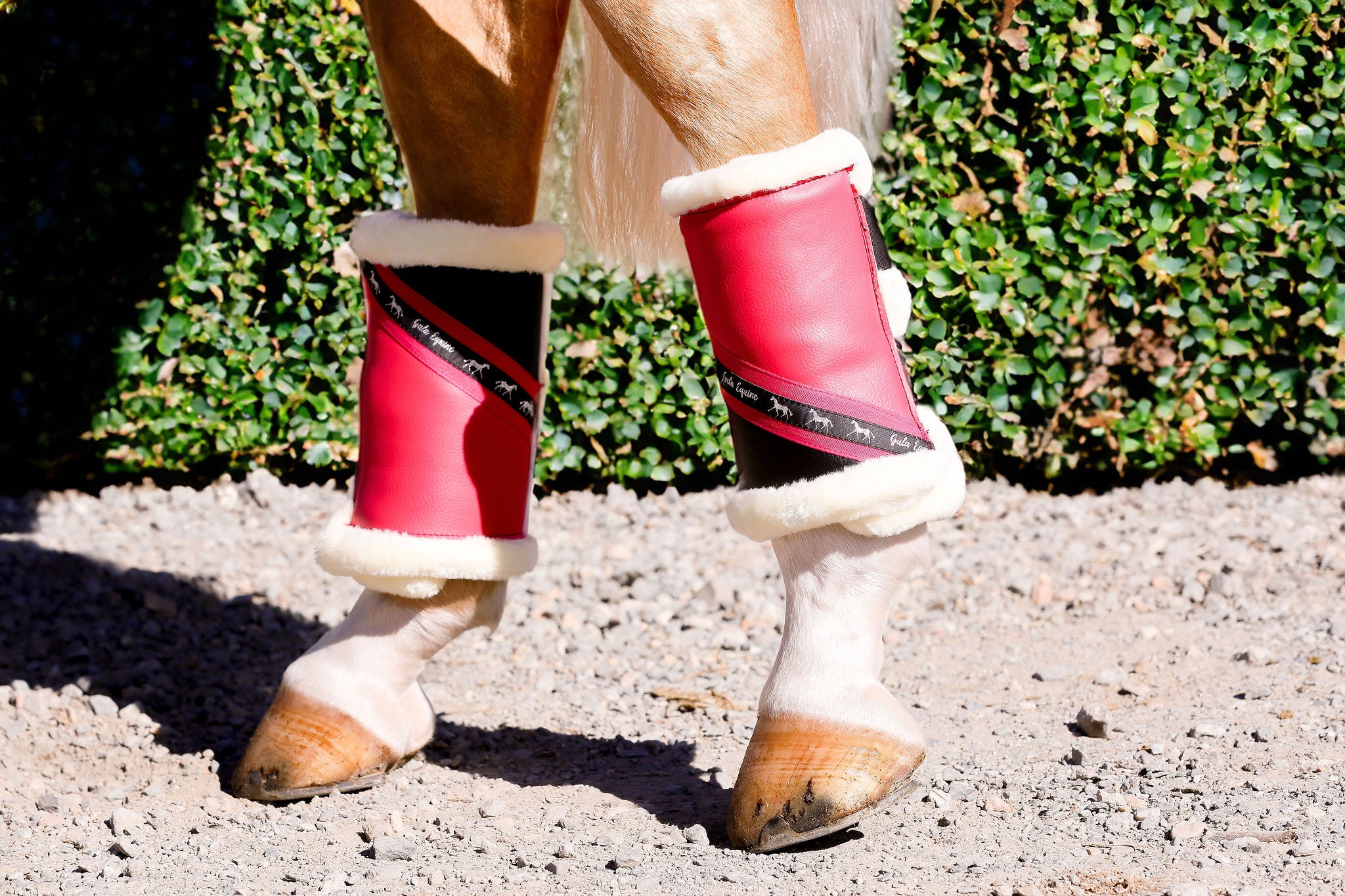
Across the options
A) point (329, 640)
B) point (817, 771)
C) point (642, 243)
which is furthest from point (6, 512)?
point (817, 771)

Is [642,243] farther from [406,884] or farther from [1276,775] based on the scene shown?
[1276,775]

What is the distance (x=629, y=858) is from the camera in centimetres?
125

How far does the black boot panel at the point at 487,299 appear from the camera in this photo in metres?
1.49

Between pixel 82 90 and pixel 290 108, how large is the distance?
0.51 meters

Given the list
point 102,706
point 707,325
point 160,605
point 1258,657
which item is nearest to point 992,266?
point 1258,657

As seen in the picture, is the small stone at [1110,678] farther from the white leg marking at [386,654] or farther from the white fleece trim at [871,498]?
the white leg marking at [386,654]

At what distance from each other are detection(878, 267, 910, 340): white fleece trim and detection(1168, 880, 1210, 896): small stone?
58 centimetres

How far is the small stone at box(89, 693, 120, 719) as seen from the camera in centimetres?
178

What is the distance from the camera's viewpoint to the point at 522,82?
146 cm

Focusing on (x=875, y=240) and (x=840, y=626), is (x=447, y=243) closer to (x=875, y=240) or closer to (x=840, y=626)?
(x=875, y=240)

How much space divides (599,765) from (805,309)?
0.76 meters

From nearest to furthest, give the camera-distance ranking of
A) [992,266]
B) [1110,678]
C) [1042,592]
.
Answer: [1110,678] → [1042,592] → [992,266]

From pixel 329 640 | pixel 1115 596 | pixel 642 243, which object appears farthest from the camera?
pixel 1115 596

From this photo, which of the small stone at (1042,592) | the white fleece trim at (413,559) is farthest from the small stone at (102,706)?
the small stone at (1042,592)
